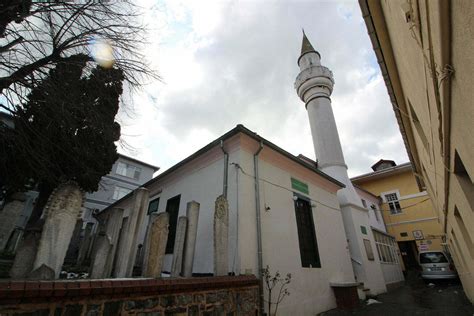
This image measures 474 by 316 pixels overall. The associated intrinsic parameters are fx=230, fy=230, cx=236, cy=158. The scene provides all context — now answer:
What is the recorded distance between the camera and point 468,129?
174 centimetres

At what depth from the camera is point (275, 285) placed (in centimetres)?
577

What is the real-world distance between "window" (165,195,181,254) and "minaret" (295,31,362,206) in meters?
8.13

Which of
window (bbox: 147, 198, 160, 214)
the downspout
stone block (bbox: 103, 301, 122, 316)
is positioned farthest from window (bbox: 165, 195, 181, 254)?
the downspout

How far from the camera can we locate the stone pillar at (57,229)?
2.67m

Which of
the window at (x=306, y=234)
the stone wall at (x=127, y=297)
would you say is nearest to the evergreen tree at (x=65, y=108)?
the stone wall at (x=127, y=297)

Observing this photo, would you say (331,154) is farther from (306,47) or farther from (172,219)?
(172,219)

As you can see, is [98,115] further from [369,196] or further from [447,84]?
[369,196]

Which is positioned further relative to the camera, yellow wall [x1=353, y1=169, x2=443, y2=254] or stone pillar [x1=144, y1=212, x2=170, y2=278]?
yellow wall [x1=353, y1=169, x2=443, y2=254]

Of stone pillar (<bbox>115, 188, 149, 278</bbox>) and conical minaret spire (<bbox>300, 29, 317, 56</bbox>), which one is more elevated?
conical minaret spire (<bbox>300, 29, 317, 56</bbox>)

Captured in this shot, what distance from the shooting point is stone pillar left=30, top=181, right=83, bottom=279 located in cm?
267

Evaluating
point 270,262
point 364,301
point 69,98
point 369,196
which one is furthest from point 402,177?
point 69,98

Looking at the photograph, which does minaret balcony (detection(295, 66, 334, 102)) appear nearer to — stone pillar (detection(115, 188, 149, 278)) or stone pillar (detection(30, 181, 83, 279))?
stone pillar (detection(115, 188, 149, 278))

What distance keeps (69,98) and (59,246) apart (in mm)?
2876

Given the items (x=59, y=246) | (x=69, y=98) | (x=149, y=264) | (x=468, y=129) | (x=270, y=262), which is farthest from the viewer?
(x=270, y=262)
